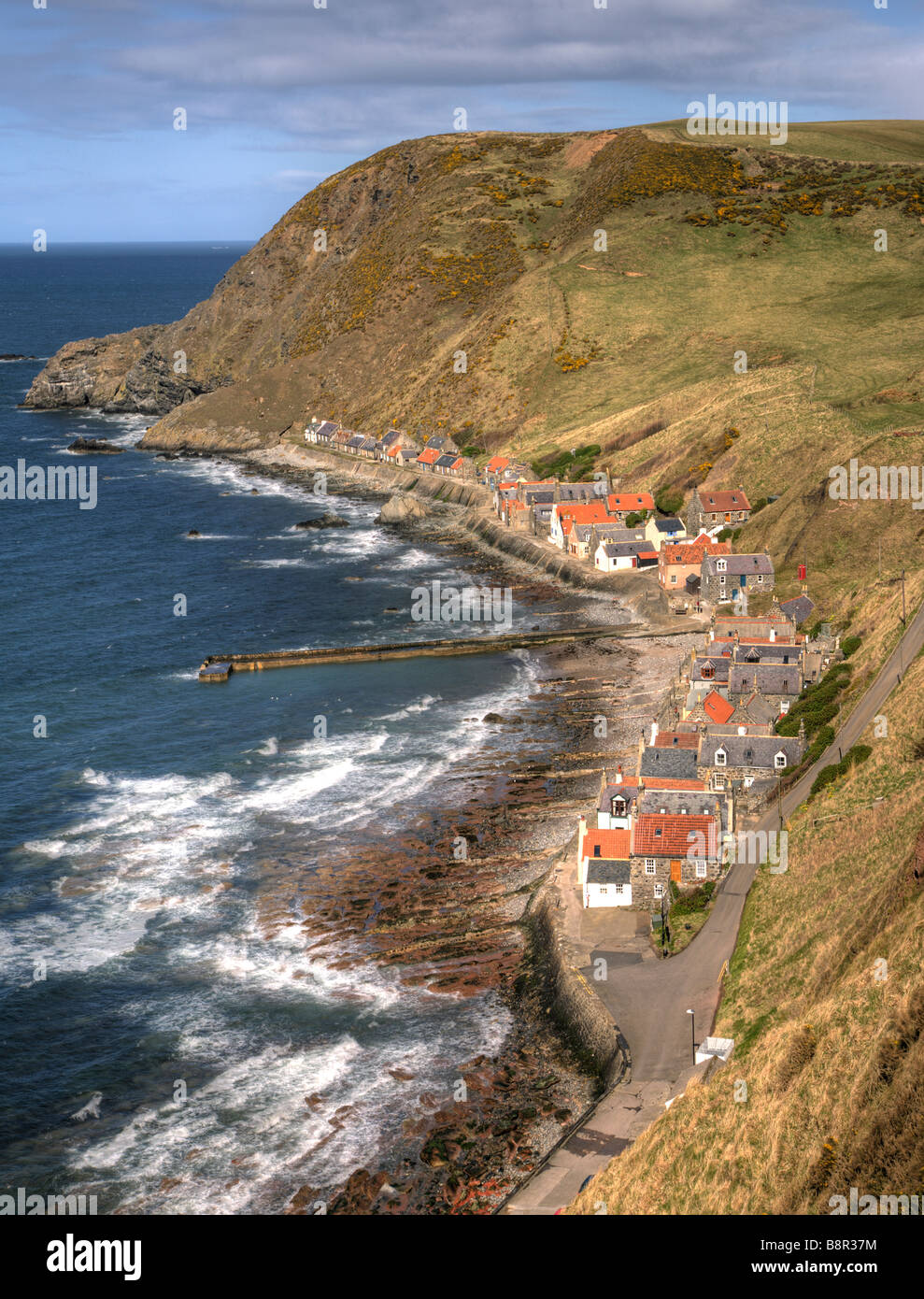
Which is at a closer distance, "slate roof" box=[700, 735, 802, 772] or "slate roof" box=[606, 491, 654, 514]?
"slate roof" box=[700, 735, 802, 772]

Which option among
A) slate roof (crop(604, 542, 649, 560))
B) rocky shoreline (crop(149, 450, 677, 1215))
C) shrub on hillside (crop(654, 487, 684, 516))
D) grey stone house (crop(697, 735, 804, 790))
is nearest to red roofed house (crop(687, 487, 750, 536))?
slate roof (crop(604, 542, 649, 560))

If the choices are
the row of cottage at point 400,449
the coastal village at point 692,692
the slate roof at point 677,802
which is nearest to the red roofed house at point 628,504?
the coastal village at point 692,692

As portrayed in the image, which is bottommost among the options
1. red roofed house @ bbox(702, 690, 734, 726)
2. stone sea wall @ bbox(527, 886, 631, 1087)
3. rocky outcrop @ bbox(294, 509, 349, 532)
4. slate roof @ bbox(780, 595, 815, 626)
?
stone sea wall @ bbox(527, 886, 631, 1087)

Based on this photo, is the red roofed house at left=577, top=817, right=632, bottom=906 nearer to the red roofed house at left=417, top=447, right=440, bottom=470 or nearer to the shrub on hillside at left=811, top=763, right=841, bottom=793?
the shrub on hillside at left=811, top=763, right=841, bottom=793

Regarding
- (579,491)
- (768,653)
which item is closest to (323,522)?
(579,491)

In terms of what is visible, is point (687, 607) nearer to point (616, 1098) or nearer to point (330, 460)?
point (616, 1098)
